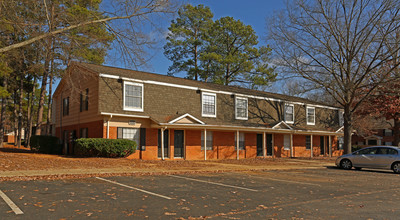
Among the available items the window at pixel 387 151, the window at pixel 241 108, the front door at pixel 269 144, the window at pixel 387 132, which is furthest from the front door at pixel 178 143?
the window at pixel 387 132

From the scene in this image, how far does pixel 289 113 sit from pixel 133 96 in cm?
1607

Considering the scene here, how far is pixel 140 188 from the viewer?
31.4ft

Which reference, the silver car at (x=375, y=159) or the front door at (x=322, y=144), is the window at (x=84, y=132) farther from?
the front door at (x=322, y=144)

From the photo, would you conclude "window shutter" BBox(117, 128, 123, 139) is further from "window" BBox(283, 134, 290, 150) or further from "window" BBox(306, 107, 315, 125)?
"window" BBox(306, 107, 315, 125)

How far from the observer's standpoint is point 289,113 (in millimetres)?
31656

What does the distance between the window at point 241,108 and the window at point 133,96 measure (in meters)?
8.69

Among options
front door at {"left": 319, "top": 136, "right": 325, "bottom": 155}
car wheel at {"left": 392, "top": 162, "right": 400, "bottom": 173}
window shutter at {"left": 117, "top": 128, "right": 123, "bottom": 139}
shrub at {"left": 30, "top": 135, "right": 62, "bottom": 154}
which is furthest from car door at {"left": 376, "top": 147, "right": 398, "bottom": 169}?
shrub at {"left": 30, "top": 135, "right": 62, "bottom": 154}

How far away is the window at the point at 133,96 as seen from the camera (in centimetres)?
2152

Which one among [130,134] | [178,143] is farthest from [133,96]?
[178,143]

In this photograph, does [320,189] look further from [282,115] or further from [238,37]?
[238,37]

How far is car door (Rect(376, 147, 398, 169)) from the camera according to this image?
17531 millimetres

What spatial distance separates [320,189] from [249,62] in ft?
107

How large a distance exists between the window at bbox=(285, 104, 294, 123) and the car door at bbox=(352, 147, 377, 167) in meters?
12.6

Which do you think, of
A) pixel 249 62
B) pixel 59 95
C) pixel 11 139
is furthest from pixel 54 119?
pixel 11 139
